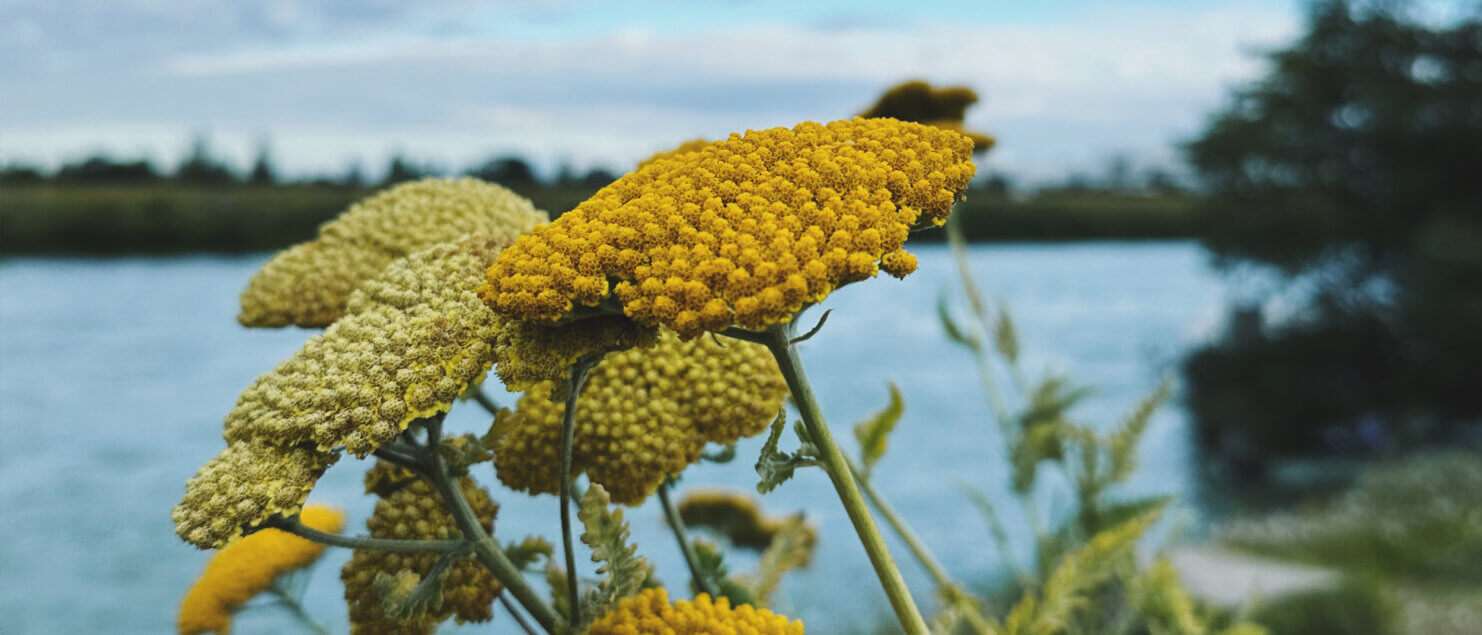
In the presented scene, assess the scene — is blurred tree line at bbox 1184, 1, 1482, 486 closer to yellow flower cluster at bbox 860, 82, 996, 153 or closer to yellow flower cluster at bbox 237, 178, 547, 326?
yellow flower cluster at bbox 860, 82, 996, 153

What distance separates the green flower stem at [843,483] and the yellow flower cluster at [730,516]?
1.98 ft

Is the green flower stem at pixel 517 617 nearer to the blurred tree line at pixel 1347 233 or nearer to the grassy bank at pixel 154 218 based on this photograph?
the grassy bank at pixel 154 218

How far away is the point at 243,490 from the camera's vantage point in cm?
46

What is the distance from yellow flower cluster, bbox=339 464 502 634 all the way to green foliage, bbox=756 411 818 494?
0.19 meters

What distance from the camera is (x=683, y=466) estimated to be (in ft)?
1.99

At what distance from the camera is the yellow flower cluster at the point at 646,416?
601 mm

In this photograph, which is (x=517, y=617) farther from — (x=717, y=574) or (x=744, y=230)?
(x=744, y=230)

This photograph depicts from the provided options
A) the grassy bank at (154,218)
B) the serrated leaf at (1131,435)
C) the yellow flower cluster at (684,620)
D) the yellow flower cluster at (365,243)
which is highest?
the grassy bank at (154,218)

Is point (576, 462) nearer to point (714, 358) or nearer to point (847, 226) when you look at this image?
point (714, 358)

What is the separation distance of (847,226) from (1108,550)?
593 millimetres

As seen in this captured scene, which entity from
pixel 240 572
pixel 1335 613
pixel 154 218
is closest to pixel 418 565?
pixel 240 572

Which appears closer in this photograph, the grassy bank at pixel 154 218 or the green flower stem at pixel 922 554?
the green flower stem at pixel 922 554

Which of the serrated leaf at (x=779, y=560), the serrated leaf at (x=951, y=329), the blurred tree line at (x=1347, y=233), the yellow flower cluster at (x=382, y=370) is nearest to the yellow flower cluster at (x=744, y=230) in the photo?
the yellow flower cluster at (x=382, y=370)

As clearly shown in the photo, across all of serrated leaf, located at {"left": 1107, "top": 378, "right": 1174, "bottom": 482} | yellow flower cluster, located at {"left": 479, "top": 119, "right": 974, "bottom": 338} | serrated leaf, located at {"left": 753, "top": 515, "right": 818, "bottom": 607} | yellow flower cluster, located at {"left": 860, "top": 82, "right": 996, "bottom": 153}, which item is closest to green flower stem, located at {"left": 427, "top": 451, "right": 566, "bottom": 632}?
yellow flower cluster, located at {"left": 479, "top": 119, "right": 974, "bottom": 338}
